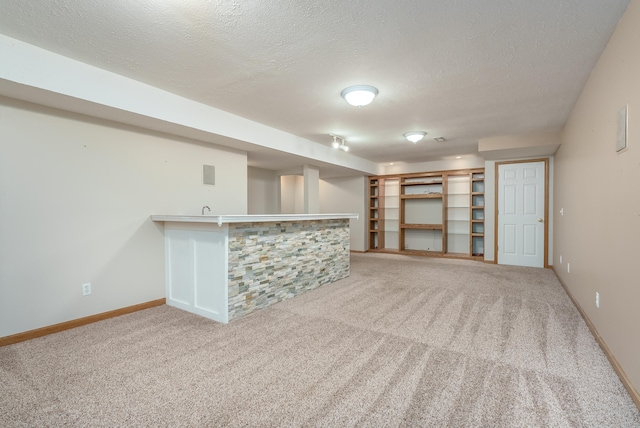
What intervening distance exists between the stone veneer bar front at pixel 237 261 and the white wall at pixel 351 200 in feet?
12.6

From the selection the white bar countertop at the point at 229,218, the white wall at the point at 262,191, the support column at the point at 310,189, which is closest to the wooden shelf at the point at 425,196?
the support column at the point at 310,189

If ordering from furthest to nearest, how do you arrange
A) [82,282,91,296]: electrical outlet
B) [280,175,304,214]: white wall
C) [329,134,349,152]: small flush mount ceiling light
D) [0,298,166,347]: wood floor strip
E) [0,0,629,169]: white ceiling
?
[280,175,304,214]: white wall
[329,134,349,152]: small flush mount ceiling light
[82,282,91,296]: electrical outlet
[0,298,166,347]: wood floor strip
[0,0,629,169]: white ceiling

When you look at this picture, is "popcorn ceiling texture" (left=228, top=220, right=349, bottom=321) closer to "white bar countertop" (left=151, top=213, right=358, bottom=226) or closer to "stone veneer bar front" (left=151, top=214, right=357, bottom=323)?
"stone veneer bar front" (left=151, top=214, right=357, bottom=323)

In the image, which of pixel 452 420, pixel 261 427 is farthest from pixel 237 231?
pixel 452 420

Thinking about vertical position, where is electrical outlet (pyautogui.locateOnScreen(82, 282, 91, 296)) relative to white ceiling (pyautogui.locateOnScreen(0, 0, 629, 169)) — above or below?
below

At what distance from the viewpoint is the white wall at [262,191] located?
670cm

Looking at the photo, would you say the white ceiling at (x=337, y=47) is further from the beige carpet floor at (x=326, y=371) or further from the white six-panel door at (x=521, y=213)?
the beige carpet floor at (x=326, y=371)

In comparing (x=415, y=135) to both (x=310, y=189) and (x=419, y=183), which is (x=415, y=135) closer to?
(x=310, y=189)

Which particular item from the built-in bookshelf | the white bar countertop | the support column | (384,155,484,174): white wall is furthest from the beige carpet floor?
(384,155,484,174): white wall

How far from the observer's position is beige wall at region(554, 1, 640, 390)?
172 cm

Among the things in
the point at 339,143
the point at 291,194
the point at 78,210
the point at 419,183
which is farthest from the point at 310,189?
the point at 78,210

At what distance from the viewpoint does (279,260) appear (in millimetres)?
3488

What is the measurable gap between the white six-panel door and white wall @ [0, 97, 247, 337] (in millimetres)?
5705

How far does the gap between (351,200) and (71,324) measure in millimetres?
6212
